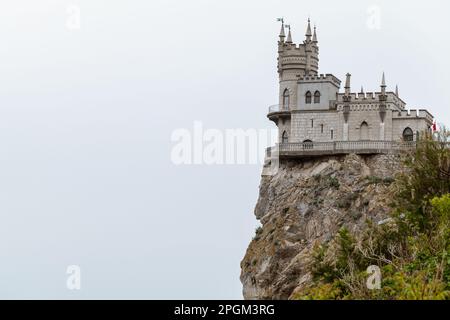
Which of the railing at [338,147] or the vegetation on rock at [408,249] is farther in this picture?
the railing at [338,147]

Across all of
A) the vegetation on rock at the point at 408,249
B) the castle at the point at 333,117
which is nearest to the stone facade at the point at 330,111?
the castle at the point at 333,117

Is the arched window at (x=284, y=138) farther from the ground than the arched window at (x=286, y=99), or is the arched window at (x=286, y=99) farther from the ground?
the arched window at (x=286, y=99)

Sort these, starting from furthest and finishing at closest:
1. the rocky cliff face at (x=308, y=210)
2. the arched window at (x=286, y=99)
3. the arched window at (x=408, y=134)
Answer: the arched window at (x=286, y=99) < the arched window at (x=408, y=134) < the rocky cliff face at (x=308, y=210)

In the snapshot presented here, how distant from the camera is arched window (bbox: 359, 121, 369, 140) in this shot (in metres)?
91.4

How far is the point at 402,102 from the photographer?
94.9 meters

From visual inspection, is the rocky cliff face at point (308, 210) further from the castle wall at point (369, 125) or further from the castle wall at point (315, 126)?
the castle wall at point (315, 126)

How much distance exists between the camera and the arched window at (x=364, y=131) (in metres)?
91.4

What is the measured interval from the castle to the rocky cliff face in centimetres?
120

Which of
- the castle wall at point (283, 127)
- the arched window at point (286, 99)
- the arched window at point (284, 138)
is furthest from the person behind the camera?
the arched window at point (286, 99)

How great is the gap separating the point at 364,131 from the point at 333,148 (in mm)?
2612

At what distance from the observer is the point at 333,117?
92.7 metres
